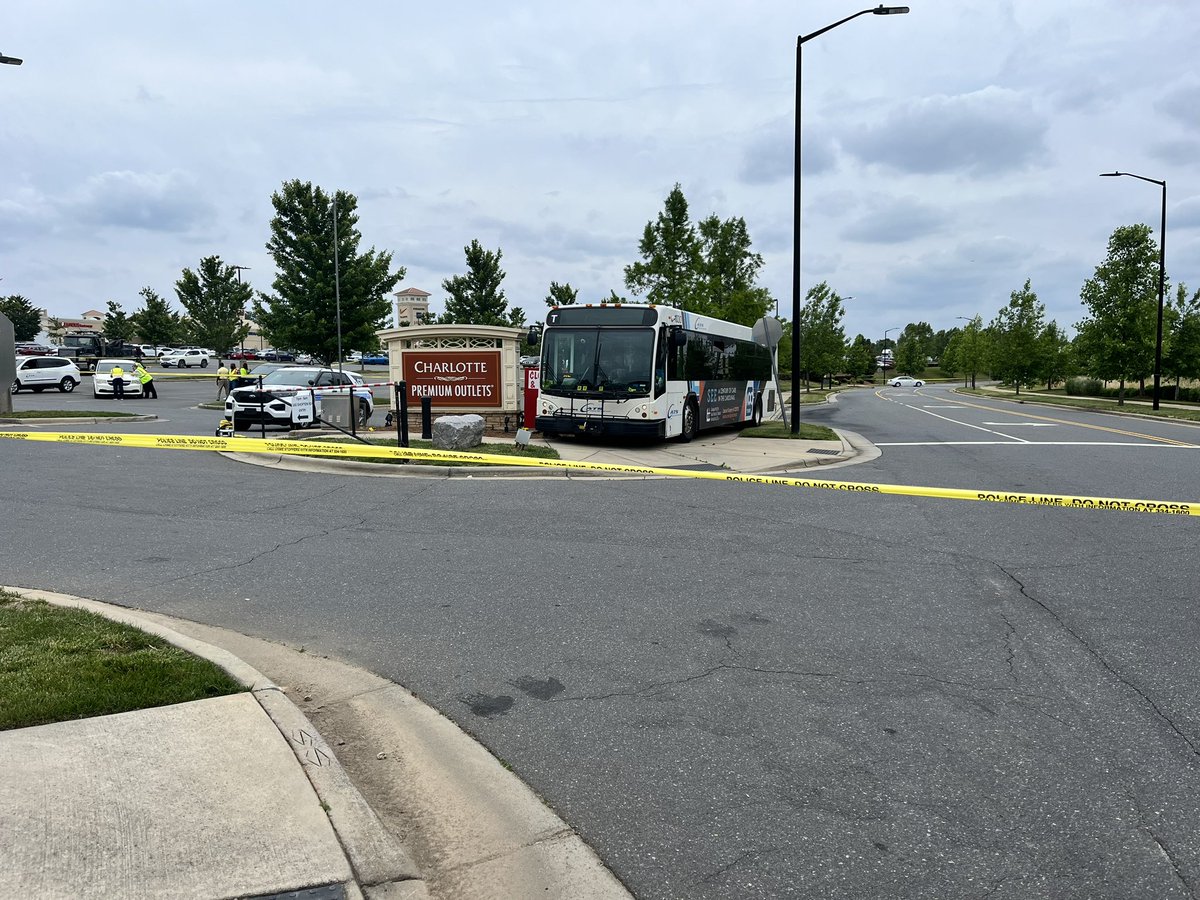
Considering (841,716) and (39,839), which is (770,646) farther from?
(39,839)

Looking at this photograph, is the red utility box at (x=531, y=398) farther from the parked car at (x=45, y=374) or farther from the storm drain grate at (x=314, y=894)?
the parked car at (x=45, y=374)

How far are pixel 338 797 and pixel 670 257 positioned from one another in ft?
130

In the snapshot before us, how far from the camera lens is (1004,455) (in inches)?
650

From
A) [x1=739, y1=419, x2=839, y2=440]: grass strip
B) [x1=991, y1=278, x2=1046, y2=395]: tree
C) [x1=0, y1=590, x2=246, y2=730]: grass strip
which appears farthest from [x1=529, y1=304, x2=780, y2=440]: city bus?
[x1=991, y1=278, x2=1046, y2=395]: tree

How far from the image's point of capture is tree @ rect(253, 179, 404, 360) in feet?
123

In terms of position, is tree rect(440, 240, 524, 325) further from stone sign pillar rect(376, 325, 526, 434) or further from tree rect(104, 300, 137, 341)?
tree rect(104, 300, 137, 341)

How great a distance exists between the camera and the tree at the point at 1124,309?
38.2 metres

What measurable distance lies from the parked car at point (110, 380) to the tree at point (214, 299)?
26.0m

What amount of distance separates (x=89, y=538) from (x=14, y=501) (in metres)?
2.52

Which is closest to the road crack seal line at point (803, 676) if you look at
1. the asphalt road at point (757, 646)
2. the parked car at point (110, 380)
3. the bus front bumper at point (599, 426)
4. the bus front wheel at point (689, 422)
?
the asphalt road at point (757, 646)

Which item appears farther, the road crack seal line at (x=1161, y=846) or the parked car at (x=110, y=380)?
the parked car at (x=110, y=380)

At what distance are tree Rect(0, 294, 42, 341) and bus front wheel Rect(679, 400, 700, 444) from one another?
8374 centimetres

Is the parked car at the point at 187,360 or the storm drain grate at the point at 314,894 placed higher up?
the parked car at the point at 187,360

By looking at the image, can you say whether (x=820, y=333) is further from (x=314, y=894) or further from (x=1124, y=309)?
(x=314, y=894)
